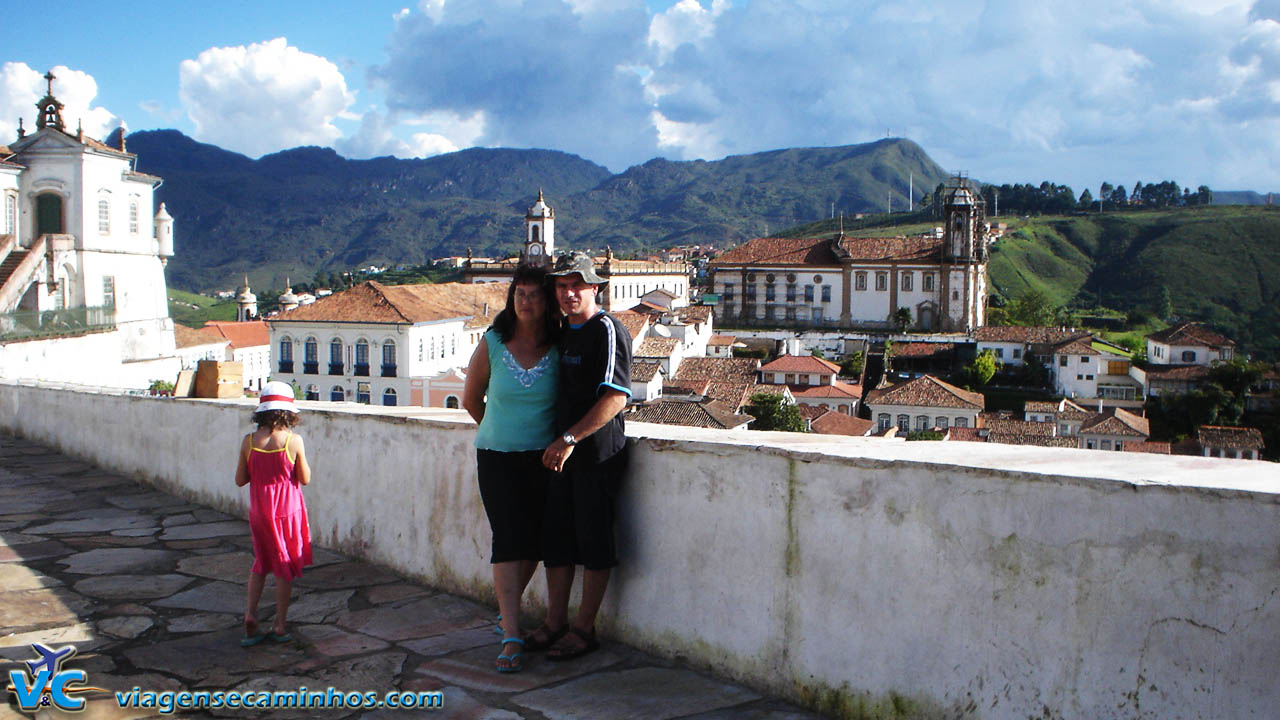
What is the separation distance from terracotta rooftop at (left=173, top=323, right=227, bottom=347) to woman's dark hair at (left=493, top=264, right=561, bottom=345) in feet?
161

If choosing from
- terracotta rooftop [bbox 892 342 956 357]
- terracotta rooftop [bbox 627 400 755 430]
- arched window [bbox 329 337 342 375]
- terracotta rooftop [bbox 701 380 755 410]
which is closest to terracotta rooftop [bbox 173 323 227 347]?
arched window [bbox 329 337 342 375]

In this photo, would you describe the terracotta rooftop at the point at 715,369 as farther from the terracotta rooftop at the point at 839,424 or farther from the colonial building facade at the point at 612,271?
the colonial building facade at the point at 612,271

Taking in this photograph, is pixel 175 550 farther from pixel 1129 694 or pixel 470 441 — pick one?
pixel 1129 694

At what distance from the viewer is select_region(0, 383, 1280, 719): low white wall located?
6.40 feet

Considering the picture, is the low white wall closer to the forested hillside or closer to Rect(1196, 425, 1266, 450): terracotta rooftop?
Rect(1196, 425, 1266, 450): terracotta rooftop

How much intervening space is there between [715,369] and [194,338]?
25.6 m

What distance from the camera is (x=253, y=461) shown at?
3254 millimetres

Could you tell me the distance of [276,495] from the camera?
128 inches

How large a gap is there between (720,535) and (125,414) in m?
4.68

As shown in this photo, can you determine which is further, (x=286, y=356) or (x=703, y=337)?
(x=703, y=337)

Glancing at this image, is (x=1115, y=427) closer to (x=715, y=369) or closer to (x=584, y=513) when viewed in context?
(x=715, y=369)

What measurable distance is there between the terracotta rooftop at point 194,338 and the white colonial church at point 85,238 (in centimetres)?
2136

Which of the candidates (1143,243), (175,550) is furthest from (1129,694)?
(1143,243)

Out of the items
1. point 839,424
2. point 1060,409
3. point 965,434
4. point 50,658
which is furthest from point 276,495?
point 1060,409
